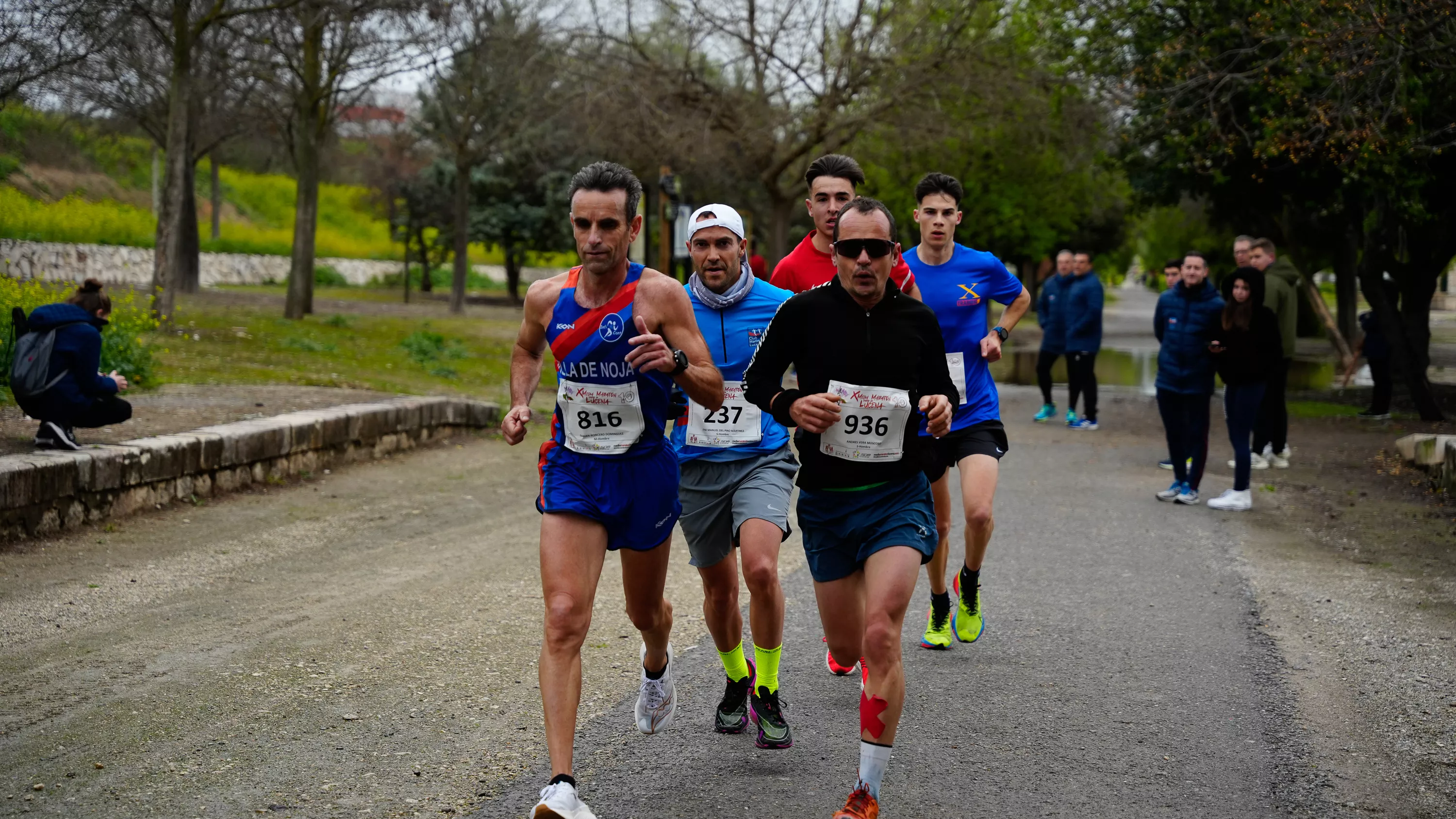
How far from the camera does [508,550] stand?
873cm

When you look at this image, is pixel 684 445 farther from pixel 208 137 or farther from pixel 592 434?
pixel 208 137

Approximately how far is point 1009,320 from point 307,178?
851 inches

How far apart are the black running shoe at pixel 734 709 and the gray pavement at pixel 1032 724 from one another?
0.05m

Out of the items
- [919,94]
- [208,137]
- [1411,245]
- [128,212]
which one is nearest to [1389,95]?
[1411,245]

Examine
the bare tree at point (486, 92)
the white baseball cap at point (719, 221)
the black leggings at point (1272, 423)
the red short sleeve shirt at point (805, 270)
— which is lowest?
the black leggings at point (1272, 423)

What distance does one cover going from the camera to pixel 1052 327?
17.7 m

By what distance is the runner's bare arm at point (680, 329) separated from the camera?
4.46m

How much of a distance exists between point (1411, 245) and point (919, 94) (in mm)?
8396

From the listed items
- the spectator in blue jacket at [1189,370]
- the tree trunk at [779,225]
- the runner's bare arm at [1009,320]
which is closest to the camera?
the runner's bare arm at [1009,320]

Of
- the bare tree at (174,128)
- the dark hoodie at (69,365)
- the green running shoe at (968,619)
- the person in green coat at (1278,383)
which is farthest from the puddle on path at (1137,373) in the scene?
the dark hoodie at (69,365)

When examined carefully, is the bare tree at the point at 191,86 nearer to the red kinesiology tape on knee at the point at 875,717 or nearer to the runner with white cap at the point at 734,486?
the runner with white cap at the point at 734,486

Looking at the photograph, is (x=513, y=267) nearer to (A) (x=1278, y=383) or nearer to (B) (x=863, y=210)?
(A) (x=1278, y=383)

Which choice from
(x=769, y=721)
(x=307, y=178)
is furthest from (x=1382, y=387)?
(x=307, y=178)

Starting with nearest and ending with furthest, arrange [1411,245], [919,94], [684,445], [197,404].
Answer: [684,445], [197,404], [1411,245], [919,94]
